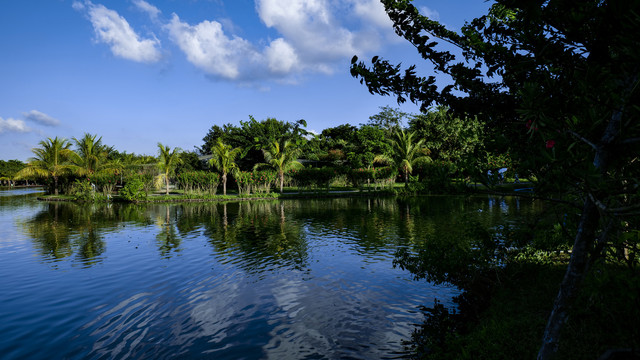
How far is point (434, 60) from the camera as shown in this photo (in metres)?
4.26

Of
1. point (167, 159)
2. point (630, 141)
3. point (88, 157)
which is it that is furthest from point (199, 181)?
point (630, 141)

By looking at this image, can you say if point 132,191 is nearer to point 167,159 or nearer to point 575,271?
point 167,159

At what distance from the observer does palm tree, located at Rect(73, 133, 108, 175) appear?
112ft

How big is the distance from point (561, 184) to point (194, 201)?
1184 inches

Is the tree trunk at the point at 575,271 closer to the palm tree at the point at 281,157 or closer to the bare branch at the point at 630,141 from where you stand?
the bare branch at the point at 630,141

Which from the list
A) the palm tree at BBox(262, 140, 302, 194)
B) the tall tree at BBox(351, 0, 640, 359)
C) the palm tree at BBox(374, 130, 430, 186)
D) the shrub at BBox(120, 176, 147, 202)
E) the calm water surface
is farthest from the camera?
the palm tree at BBox(374, 130, 430, 186)

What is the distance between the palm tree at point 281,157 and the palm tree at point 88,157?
17857 millimetres

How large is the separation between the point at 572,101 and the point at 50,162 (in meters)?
44.4

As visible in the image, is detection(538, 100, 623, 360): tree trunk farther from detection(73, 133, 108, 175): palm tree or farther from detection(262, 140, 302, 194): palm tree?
detection(73, 133, 108, 175): palm tree

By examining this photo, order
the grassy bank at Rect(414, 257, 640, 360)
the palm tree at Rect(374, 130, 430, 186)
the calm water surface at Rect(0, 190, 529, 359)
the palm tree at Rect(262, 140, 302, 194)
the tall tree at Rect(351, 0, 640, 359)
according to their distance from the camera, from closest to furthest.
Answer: the tall tree at Rect(351, 0, 640, 359) < the grassy bank at Rect(414, 257, 640, 360) < the calm water surface at Rect(0, 190, 529, 359) < the palm tree at Rect(262, 140, 302, 194) < the palm tree at Rect(374, 130, 430, 186)

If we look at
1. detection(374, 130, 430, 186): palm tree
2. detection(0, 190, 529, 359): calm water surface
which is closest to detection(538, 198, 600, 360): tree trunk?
detection(0, 190, 529, 359): calm water surface

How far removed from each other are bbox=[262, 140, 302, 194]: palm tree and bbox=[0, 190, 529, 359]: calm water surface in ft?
68.4

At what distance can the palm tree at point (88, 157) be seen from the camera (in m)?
34.2

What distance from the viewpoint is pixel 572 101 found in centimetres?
272
